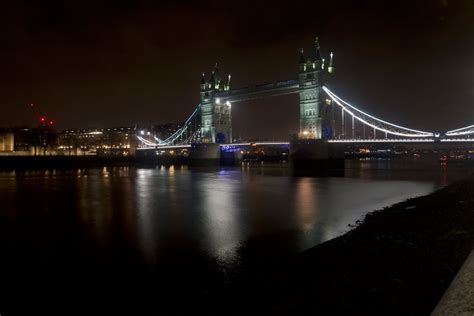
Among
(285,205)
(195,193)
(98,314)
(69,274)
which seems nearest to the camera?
(98,314)

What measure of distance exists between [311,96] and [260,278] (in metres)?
46.4

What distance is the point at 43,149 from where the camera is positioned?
6619cm

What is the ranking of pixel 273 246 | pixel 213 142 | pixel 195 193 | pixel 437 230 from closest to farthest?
pixel 437 230, pixel 273 246, pixel 195 193, pixel 213 142

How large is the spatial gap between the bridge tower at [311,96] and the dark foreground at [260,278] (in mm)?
41040

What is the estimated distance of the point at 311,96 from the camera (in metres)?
51.0

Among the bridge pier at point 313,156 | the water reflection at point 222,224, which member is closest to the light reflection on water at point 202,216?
the water reflection at point 222,224

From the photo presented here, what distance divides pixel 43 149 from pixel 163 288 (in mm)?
67075

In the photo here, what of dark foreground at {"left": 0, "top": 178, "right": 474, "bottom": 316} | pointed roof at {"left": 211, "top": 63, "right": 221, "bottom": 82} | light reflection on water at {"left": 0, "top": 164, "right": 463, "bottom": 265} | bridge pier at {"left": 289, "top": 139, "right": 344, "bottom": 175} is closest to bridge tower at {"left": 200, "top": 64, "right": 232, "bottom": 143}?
pointed roof at {"left": 211, "top": 63, "right": 221, "bottom": 82}

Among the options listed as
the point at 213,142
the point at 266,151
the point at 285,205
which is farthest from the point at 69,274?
the point at 266,151

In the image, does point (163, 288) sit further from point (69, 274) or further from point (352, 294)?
point (352, 294)

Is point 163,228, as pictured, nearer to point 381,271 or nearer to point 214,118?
point 381,271

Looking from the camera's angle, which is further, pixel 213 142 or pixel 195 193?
pixel 213 142

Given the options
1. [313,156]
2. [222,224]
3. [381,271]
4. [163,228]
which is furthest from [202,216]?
[313,156]

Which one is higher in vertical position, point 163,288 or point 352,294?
point 352,294
